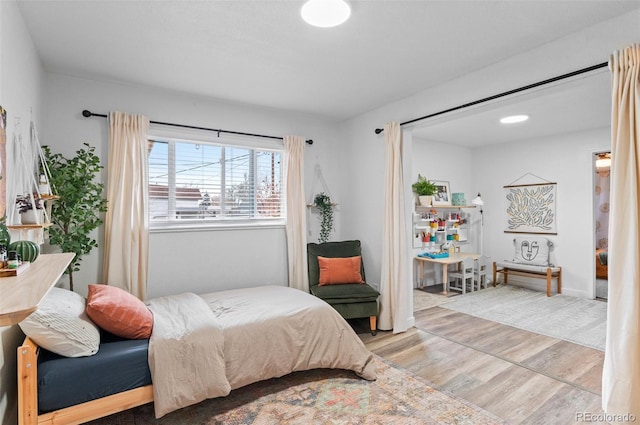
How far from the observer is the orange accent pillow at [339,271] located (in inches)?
150

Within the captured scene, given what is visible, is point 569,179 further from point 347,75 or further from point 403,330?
point 347,75

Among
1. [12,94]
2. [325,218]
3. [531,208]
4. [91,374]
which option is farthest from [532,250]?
[12,94]

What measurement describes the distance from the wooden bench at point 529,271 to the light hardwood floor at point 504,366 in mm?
1949

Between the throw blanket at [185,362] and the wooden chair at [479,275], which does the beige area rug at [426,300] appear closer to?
the wooden chair at [479,275]

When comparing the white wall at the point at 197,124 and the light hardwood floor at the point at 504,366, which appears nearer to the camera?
the light hardwood floor at the point at 504,366

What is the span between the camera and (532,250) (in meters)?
5.65

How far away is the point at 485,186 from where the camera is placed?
21.0 ft

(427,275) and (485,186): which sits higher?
(485,186)

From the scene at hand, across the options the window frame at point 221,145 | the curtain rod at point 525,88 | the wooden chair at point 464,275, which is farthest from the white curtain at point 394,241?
the wooden chair at point 464,275

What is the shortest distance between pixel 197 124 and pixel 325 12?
2.06 m

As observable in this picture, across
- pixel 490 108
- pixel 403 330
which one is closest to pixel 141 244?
pixel 403 330

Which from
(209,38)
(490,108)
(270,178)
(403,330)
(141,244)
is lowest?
(403,330)

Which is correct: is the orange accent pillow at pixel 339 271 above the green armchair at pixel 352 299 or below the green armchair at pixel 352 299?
above

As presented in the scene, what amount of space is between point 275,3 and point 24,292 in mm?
1888
